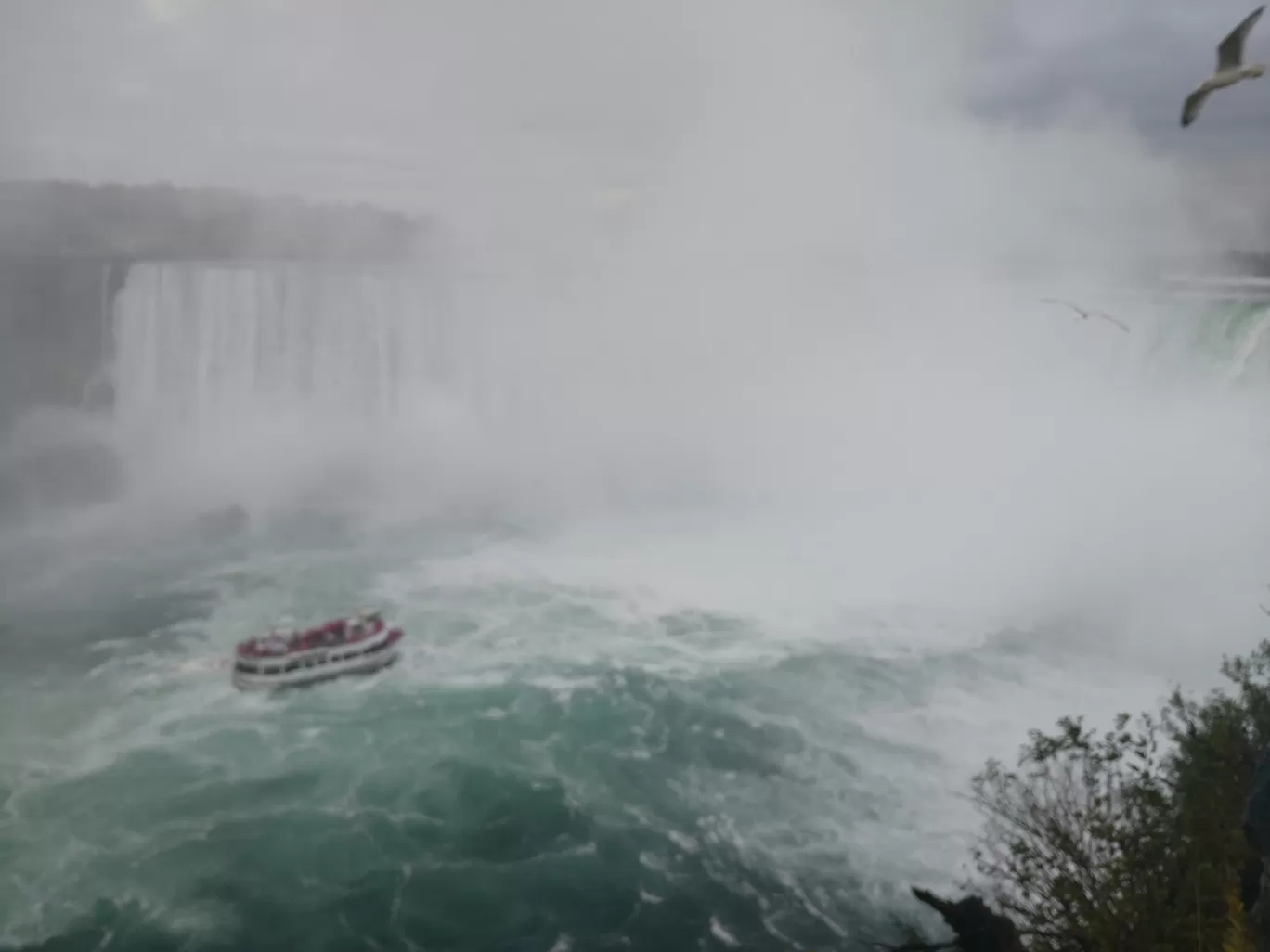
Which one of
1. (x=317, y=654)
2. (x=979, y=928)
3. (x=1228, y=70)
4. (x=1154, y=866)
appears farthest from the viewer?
(x=317, y=654)

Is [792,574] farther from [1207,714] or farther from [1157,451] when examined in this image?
[1207,714]

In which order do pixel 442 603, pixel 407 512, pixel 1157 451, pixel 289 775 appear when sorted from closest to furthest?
pixel 289 775, pixel 442 603, pixel 1157 451, pixel 407 512

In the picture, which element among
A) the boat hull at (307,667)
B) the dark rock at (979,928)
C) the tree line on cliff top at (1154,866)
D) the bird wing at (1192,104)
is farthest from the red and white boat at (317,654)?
the bird wing at (1192,104)

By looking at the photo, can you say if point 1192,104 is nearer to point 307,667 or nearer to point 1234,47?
point 1234,47

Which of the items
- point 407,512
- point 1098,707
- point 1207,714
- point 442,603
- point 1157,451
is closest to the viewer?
point 1207,714

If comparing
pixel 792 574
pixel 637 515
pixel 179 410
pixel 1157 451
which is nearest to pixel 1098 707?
pixel 792 574

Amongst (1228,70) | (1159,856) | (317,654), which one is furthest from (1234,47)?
(317,654)

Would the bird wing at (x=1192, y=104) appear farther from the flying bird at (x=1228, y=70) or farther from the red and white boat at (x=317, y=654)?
the red and white boat at (x=317, y=654)
